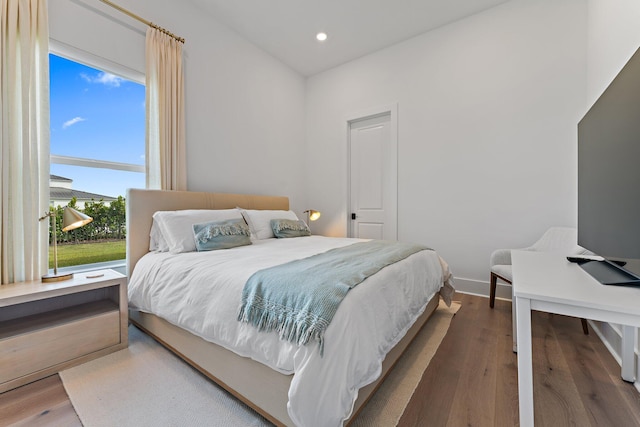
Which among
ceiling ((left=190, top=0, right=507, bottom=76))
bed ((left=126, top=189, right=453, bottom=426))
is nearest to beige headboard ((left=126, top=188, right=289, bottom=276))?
bed ((left=126, top=189, right=453, bottom=426))

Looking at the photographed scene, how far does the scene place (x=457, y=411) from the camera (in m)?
1.33

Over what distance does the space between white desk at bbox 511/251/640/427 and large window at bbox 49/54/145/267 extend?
3.03 metres

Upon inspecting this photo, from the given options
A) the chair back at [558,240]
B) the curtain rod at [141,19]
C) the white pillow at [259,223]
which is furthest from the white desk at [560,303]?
the curtain rod at [141,19]

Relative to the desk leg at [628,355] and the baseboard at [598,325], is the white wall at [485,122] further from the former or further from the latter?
the desk leg at [628,355]

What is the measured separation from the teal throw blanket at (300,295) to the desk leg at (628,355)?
1371 mm

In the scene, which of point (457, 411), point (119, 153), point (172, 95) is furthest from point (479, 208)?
point (119, 153)


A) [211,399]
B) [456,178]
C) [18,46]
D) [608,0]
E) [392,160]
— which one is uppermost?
[608,0]

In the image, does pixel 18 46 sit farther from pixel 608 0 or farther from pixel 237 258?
pixel 608 0

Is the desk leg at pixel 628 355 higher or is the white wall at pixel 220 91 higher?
the white wall at pixel 220 91

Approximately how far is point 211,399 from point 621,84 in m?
2.47

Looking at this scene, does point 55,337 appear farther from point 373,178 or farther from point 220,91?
point 373,178

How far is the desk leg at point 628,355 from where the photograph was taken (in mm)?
1479

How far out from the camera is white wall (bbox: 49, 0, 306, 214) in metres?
2.30

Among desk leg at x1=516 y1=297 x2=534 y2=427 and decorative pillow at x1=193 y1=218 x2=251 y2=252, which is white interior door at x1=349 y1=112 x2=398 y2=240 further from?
desk leg at x1=516 y1=297 x2=534 y2=427
